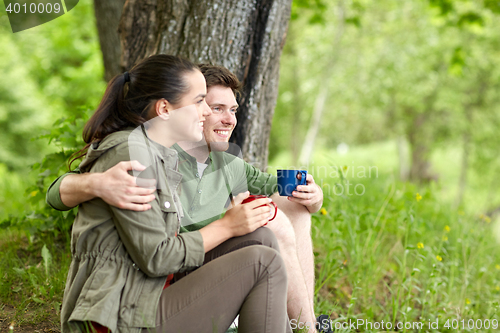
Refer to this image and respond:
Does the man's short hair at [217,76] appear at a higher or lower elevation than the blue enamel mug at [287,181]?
higher

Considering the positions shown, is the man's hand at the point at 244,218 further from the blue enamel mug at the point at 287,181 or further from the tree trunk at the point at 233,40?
the tree trunk at the point at 233,40

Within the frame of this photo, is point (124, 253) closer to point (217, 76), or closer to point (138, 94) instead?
point (138, 94)

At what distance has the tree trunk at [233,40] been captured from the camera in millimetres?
2721

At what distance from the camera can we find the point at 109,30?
4379 millimetres

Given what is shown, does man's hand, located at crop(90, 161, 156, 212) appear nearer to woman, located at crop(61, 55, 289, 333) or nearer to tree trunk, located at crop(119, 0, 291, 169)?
woman, located at crop(61, 55, 289, 333)

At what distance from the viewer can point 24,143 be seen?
11773 millimetres

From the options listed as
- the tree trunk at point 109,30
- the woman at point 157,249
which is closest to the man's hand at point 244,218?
the woman at point 157,249

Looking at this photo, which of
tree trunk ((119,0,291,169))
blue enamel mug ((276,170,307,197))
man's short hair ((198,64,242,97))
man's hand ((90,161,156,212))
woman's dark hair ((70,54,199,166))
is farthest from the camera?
tree trunk ((119,0,291,169))

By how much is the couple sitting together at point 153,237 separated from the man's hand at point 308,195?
390 mm

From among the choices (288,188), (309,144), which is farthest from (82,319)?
(309,144)

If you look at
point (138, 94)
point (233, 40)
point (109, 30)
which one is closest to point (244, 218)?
point (138, 94)

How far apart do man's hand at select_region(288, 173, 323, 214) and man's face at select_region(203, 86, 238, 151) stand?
497 mm

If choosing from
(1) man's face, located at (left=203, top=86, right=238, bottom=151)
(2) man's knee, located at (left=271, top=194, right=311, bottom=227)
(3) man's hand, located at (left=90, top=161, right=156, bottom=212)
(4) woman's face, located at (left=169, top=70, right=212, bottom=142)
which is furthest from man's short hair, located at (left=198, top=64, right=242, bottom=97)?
(3) man's hand, located at (left=90, top=161, right=156, bottom=212)

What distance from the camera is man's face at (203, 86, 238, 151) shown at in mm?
2189
